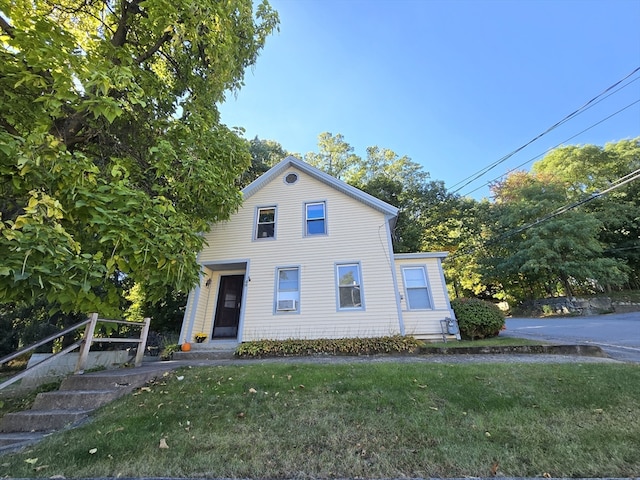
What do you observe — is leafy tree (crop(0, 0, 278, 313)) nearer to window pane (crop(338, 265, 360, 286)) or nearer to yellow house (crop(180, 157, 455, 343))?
yellow house (crop(180, 157, 455, 343))

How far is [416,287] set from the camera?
938cm

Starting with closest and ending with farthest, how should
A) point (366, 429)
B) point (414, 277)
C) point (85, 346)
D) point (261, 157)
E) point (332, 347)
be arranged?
1. point (366, 429)
2. point (85, 346)
3. point (332, 347)
4. point (414, 277)
5. point (261, 157)

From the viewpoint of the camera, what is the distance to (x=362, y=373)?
191 inches

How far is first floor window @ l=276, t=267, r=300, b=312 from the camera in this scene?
880 centimetres

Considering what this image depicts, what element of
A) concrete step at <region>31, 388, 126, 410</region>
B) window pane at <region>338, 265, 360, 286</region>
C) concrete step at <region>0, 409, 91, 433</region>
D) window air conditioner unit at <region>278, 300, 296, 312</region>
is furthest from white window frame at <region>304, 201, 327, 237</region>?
concrete step at <region>0, 409, 91, 433</region>

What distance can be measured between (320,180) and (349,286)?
4285 mm

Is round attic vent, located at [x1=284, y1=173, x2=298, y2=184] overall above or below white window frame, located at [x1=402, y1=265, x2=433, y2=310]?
above

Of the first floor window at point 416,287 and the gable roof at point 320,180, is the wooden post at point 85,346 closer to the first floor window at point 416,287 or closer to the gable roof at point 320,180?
the gable roof at point 320,180

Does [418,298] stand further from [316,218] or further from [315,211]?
[315,211]

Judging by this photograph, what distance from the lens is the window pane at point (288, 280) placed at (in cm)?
912

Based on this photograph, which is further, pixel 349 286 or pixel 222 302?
pixel 222 302

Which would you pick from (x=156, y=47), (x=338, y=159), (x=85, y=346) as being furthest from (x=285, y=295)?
(x=338, y=159)

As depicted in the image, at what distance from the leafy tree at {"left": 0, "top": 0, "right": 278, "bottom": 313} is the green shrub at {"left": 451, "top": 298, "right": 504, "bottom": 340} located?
323 inches

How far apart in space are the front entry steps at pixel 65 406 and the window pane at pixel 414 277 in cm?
788
